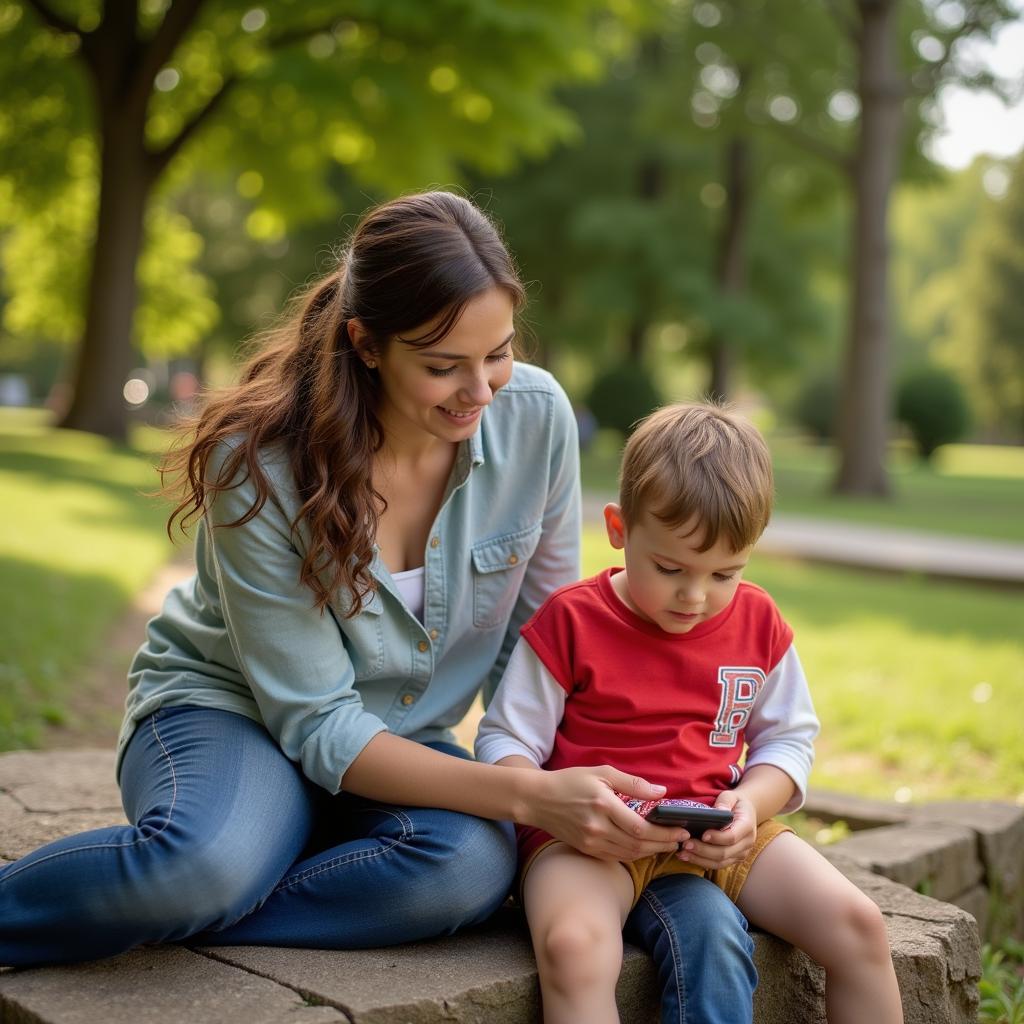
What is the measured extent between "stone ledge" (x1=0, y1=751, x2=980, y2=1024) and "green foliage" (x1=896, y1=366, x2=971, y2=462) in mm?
24978

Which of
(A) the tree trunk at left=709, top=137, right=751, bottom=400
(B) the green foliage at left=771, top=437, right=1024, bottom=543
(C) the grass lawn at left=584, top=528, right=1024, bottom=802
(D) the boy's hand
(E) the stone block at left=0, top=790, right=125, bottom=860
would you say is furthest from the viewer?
(A) the tree trunk at left=709, top=137, right=751, bottom=400

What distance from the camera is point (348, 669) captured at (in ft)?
8.26

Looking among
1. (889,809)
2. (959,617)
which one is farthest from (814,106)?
(889,809)

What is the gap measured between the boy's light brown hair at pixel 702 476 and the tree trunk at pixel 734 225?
65.5 feet

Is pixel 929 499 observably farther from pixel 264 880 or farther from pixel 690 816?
pixel 264 880

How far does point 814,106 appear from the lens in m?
18.0

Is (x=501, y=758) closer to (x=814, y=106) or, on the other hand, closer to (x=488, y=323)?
(x=488, y=323)

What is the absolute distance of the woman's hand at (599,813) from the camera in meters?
2.19

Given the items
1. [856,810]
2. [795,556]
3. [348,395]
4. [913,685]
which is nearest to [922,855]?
[856,810]

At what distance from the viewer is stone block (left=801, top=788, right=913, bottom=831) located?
3875 mm

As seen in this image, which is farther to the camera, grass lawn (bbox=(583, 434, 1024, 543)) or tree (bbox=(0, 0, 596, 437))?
tree (bbox=(0, 0, 596, 437))

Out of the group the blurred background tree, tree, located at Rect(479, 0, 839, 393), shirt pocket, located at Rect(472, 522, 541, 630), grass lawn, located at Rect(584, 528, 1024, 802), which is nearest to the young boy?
shirt pocket, located at Rect(472, 522, 541, 630)

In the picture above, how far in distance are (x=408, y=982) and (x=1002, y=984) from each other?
6.11 feet

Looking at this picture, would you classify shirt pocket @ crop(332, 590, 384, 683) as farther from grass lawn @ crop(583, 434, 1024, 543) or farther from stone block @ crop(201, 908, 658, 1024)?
grass lawn @ crop(583, 434, 1024, 543)
